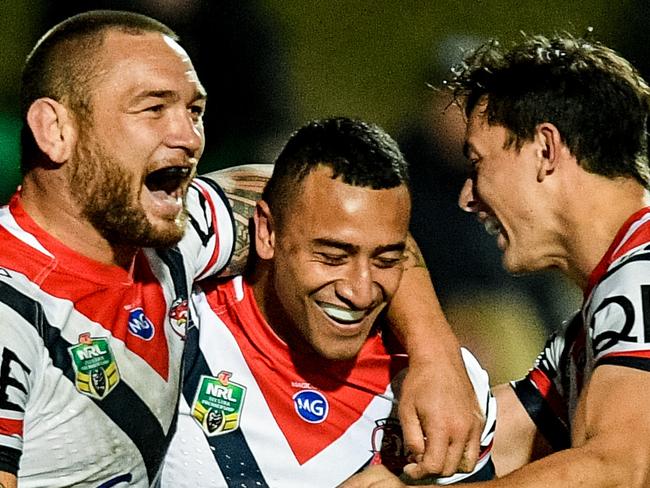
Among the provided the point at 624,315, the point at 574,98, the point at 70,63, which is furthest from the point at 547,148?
the point at 70,63

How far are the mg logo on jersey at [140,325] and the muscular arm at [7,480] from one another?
1.34 feet

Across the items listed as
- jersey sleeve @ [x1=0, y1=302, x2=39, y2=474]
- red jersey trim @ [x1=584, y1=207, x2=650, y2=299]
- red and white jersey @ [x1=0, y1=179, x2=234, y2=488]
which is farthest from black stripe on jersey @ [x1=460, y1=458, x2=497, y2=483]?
jersey sleeve @ [x1=0, y1=302, x2=39, y2=474]

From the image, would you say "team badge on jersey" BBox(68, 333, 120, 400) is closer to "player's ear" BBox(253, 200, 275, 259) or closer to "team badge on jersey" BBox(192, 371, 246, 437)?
"team badge on jersey" BBox(192, 371, 246, 437)

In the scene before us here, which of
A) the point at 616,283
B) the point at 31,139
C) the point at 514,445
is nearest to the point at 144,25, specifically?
the point at 31,139

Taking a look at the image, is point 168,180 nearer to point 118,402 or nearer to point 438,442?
point 118,402

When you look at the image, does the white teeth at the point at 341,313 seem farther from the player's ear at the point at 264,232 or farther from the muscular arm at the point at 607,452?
the muscular arm at the point at 607,452

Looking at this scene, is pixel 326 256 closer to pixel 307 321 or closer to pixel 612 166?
pixel 307 321

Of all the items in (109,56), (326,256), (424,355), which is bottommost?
(424,355)

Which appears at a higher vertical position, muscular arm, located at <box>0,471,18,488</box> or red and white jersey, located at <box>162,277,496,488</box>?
muscular arm, located at <box>0,471,18,488</box>

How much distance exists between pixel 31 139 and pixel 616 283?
43.3 inches

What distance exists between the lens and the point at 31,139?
6.93 ft

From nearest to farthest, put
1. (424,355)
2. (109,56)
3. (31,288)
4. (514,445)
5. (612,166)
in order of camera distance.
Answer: (31,288)
(109,56)
(424,355)
(612,166)
(514,445)

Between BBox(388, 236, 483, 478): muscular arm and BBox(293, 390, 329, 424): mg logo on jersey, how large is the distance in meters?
0.21

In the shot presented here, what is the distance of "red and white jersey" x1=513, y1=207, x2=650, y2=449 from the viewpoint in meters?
2.01
